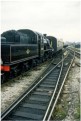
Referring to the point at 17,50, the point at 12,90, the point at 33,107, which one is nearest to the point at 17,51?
the point at 17,50

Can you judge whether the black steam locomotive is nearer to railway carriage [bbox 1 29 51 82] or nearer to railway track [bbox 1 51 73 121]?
railway carriage [bbox 1 29 51 82]

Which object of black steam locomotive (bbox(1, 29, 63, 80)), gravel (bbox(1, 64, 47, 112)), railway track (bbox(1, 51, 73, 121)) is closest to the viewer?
railway track (bbox(1, 51, 73, 121))

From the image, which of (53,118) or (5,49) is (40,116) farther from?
(5,49)

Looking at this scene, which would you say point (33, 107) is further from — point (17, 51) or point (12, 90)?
point (17, 51)

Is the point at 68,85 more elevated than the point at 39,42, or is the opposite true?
the point at 39,42

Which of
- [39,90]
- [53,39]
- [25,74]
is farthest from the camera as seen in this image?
[53,39]

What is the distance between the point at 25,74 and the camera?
13.8 metres

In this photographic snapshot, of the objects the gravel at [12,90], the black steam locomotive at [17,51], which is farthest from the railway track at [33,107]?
the black steam locomotive at [17,51]

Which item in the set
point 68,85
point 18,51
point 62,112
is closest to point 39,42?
point 18,51

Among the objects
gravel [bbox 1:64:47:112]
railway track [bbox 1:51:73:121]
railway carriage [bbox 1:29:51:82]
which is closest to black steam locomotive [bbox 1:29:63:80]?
railway carriage [bbox 1:29:51:82]

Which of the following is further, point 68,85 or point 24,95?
point 68,85

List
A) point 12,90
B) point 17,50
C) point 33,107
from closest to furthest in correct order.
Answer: point 33,107 < point 12,90 < point 17,50

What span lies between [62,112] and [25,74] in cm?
705

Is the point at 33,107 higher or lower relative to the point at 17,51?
lower
